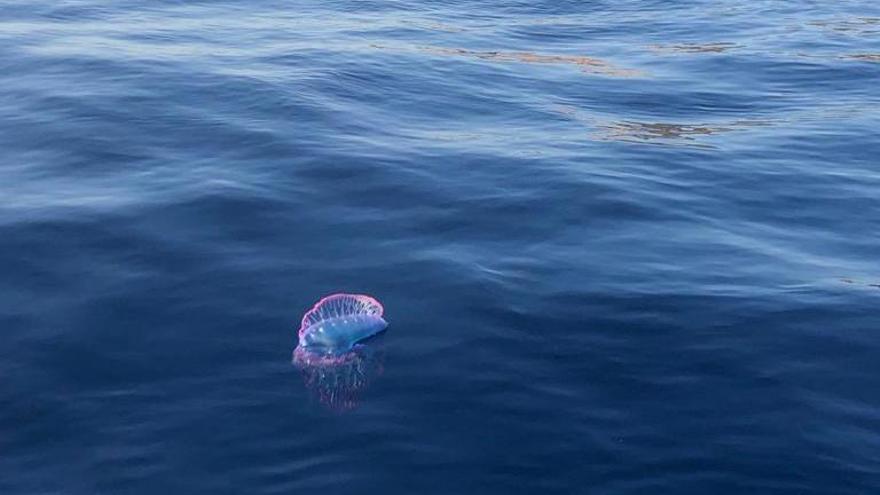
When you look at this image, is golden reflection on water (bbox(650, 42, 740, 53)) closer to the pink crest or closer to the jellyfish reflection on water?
the pink crest

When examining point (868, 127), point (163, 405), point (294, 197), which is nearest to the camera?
point (163, 405)

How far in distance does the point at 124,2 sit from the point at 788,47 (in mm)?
7727

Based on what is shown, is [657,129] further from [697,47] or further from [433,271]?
[433,271]

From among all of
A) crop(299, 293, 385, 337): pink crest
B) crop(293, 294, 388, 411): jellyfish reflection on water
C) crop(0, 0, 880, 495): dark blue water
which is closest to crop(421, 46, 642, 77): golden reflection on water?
crop(0, 0, 880, 495): dark blue water

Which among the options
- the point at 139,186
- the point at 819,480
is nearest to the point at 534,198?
the point at 139,186

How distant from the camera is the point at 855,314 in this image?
594 centimetres

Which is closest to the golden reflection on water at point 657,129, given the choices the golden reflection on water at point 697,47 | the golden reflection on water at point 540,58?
the golden reflection on water at point 540,58

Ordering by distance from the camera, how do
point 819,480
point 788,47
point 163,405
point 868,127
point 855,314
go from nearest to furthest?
point 819,480 → point 163,405 → point 855,314 → point 868,127 → point 788,47

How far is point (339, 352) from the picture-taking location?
17.5 ft

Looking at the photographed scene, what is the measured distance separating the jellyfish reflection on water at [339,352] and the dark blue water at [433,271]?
27mm

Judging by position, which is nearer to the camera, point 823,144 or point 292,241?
point 292,241

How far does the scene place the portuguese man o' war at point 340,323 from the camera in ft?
17.5

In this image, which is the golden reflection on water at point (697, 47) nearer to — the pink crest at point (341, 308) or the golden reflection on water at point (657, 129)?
the golden reflection on water at point (657, 129)

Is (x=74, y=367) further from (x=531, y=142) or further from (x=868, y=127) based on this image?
(x=868, y=127)
